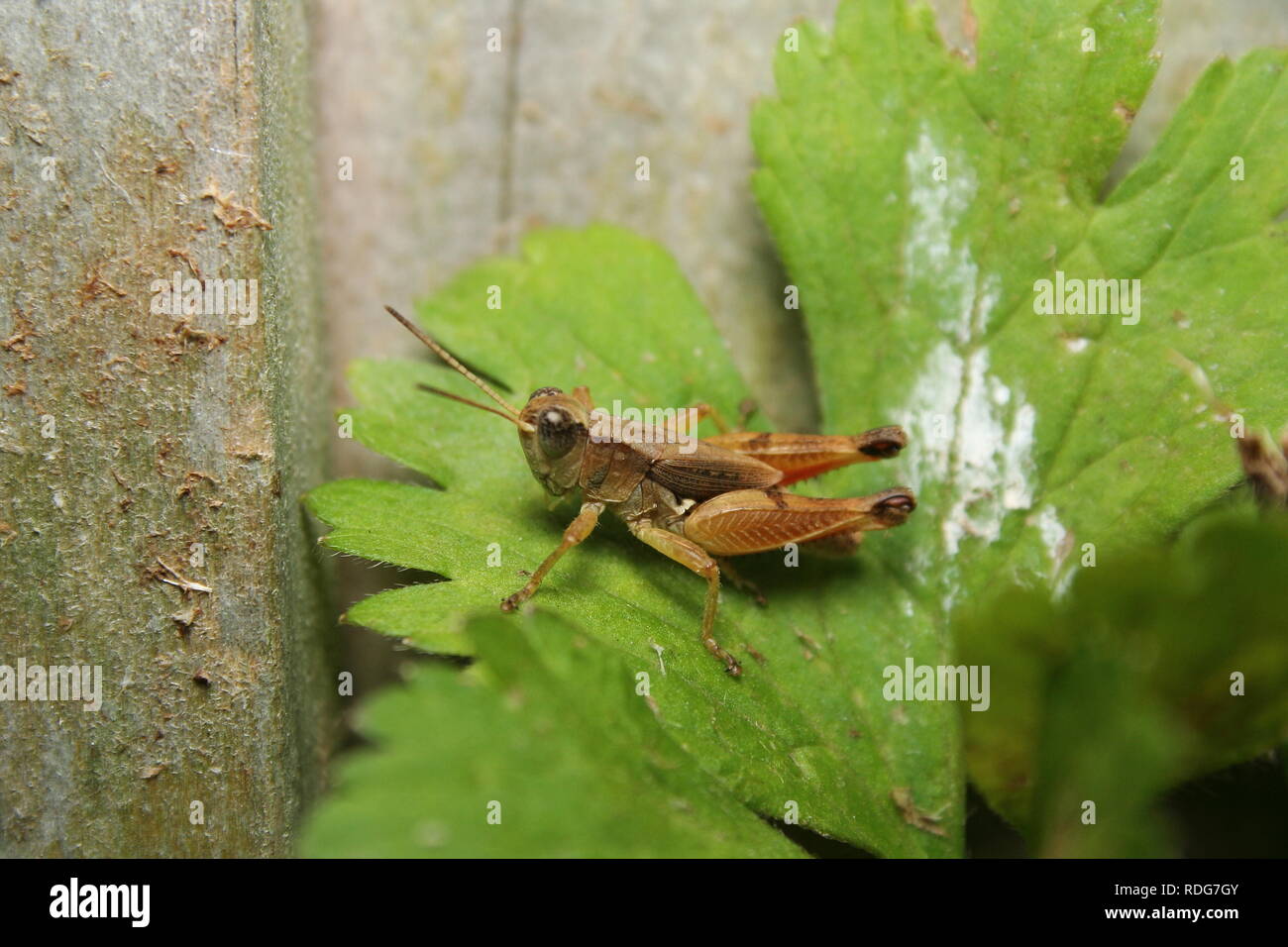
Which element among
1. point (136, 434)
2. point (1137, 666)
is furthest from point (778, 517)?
point (136, 434)

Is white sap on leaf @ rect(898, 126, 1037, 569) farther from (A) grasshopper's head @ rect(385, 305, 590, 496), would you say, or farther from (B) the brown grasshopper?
(A) grasshopper's head @ rect(385, 305, 590, 496)

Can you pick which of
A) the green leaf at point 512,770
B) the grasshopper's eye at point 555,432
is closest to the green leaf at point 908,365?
the grasshopper's eye at point 555,432

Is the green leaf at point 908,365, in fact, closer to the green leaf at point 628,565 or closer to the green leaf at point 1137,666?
the green leaf at point 628,565

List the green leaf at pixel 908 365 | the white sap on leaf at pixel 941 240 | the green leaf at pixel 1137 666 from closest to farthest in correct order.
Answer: the green leaf at pixel 1137 666 → the green leaf at pixel 908 365 → the white sap on leaf at pixel 941 240

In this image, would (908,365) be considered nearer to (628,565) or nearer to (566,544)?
(628,565)
